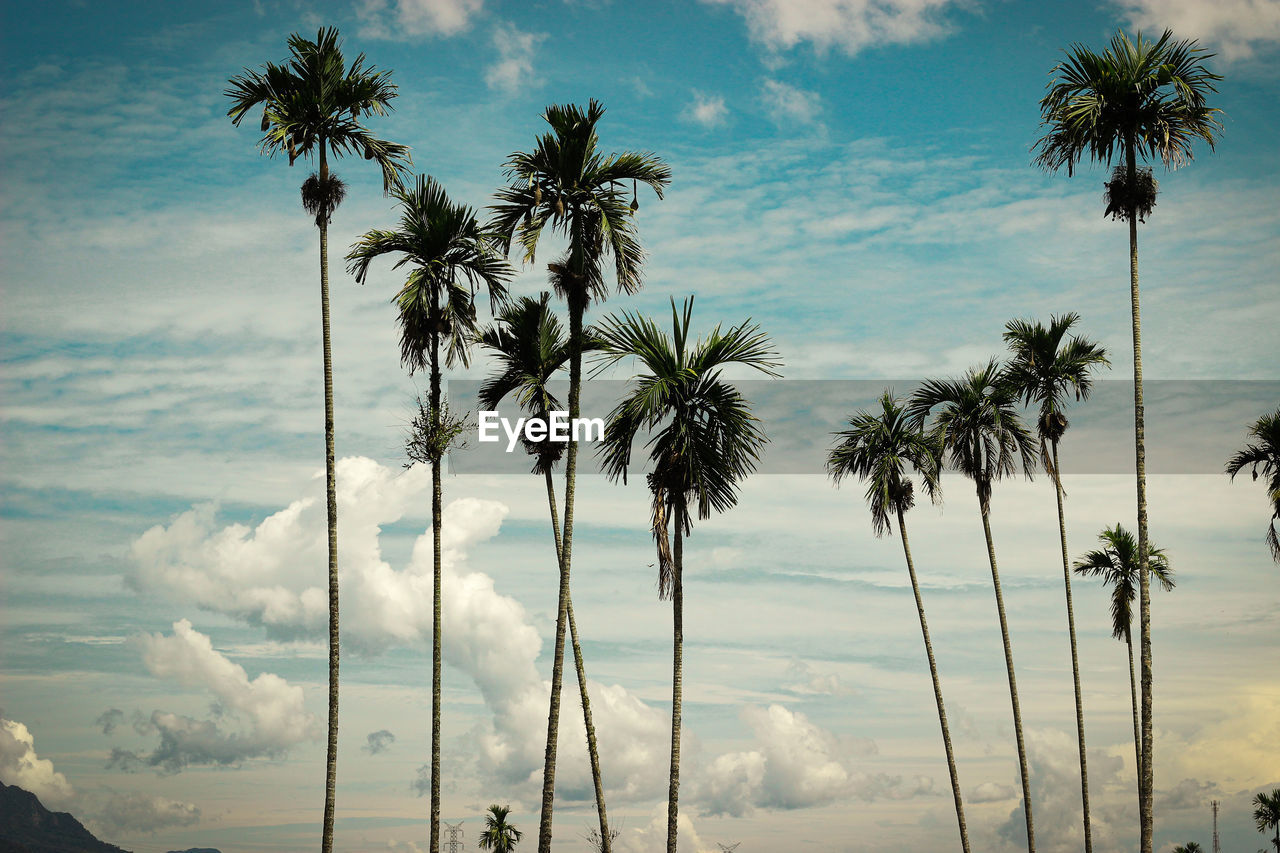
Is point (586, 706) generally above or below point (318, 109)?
below

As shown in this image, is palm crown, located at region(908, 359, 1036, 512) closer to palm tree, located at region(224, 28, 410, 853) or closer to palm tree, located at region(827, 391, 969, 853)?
palm tree, located at region(827, 391, 969, 853)

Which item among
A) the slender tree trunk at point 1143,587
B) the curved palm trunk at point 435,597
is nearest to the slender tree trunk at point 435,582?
the curved palm trunk at point 435,597

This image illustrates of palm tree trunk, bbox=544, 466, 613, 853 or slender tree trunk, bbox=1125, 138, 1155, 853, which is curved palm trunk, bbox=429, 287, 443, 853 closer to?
palm tree trunk, bbox=544, 466, 613, 853

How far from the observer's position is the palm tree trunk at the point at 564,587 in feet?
84.0

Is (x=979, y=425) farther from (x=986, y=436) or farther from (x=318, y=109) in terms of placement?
(x=318, y=109)

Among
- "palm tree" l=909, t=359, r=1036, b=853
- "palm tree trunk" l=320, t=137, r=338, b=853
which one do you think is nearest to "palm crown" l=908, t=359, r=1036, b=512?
"palm tree" l=909, t=359, r=1036, b=853

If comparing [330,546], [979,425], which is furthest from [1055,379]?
[330,546]

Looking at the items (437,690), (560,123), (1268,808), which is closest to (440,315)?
(560,123)

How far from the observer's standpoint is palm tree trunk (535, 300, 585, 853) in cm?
2561

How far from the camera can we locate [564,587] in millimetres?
26828

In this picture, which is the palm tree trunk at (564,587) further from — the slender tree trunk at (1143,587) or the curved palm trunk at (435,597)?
the slender tree trunk at (1143,587)

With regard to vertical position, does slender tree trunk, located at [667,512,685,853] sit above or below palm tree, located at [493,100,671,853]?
below

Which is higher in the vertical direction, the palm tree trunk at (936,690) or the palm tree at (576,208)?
the palm tree at (576,208)

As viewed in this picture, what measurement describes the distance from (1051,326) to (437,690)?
30.5m
